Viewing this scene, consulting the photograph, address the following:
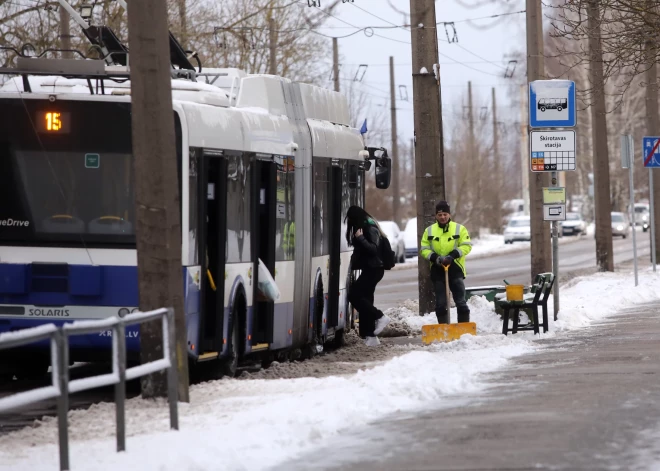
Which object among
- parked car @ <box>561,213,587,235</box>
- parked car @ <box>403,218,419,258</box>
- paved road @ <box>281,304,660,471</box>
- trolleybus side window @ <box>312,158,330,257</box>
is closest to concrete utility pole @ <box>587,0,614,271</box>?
trolleybus side window @ <box>312,158,330,257</box>

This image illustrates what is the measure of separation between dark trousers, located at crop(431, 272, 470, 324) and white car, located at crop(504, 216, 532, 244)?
181 ft

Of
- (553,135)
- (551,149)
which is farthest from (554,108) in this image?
(551,149)

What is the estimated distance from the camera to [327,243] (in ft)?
60.4

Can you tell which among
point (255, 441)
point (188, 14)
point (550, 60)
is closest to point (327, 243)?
point (255, 441)

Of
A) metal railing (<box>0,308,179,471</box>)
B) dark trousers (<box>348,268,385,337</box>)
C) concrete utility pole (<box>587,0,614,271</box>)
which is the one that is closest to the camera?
metal railing (<box>0,308,179,471</box>)

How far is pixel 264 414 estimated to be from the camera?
1041 centimetres

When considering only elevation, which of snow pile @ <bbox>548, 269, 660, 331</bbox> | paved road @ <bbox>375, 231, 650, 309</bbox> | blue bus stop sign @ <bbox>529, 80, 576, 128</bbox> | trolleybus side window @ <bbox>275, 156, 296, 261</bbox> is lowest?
paved road @ <bbox>375, 231, 650, 309</bbox>

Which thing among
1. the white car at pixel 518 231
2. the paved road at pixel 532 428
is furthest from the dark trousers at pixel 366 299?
the white car at pixel 518 231

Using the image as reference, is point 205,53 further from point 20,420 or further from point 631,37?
point 20,420

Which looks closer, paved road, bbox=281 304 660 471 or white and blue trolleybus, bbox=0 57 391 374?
paved road, bbox=281 304 660 471

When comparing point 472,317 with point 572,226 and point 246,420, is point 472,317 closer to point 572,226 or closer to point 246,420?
point 246,420

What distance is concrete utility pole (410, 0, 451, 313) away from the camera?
2123cm

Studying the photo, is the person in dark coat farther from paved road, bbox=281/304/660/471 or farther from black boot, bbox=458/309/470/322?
paved road, bbox=281/304/660/471

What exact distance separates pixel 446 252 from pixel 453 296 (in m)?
0.54
